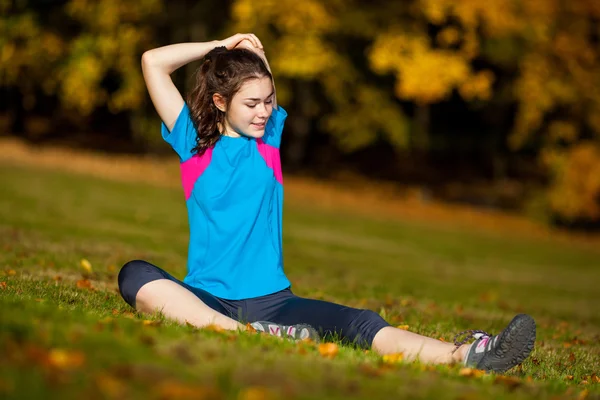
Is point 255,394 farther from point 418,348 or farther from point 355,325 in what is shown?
point 355,325

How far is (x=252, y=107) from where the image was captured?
15.9 ft

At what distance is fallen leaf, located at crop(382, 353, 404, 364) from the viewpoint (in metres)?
4.09

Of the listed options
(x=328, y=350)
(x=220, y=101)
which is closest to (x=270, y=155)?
(x=220, y=101)

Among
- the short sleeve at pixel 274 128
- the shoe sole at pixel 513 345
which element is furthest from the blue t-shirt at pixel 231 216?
the shoe sole at pixel 513 345

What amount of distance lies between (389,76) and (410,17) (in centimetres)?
588

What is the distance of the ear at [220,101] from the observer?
491 centimetres

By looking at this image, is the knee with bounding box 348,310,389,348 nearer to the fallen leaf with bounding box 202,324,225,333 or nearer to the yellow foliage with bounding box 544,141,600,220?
the fallen leaf with bounding box 202,324,225,333

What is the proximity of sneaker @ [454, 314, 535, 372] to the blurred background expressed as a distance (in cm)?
1517

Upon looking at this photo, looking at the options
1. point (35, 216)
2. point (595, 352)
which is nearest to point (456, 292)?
point (595, 352)

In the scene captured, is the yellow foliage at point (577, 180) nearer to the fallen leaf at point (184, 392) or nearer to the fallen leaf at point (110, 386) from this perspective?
the fallen leaf at point (184, 392)

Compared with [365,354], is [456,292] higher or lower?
lower

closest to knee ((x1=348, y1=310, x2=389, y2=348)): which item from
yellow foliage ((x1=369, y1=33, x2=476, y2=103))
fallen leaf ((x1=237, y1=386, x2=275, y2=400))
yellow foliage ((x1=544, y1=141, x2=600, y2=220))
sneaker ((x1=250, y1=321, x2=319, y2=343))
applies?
sneaker ((x1=250, y1=321, x2=319, y2=343))

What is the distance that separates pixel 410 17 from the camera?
2175 centimetres

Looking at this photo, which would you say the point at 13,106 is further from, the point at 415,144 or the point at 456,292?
the point at 456,292
